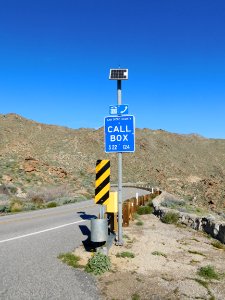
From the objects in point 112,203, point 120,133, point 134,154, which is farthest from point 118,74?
point 134,154

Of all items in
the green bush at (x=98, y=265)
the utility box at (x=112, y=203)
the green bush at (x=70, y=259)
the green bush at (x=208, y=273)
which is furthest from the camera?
the utility box at (x=112, y=203)

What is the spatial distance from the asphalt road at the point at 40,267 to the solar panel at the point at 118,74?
4.94 m

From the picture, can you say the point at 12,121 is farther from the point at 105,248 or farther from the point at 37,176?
the point at 105,248

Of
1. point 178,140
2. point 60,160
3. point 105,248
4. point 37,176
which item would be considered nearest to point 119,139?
point 105,248

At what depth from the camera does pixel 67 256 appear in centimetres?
912

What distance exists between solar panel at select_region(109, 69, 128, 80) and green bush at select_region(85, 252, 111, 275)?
513 centimetres

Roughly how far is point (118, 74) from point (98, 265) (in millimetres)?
5479

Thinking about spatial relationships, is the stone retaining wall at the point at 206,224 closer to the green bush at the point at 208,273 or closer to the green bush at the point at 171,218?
the green bush at the point at 171,218

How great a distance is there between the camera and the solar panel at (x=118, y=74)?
35.6 feet

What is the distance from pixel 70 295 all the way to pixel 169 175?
91.8 metres

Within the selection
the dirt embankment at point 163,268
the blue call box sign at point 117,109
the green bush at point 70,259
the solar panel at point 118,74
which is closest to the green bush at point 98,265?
the dirt embankment at point 163,268

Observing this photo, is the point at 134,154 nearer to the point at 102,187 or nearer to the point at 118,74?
the point at 118,74

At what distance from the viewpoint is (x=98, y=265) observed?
7914 millimetres

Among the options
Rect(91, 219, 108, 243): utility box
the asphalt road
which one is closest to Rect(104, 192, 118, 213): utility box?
the asphalt road
